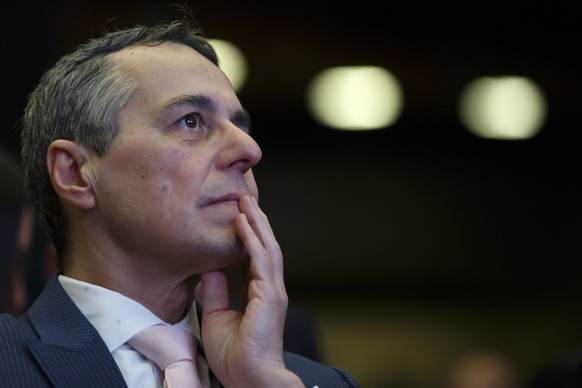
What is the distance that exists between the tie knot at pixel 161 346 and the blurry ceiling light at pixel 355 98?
3.35m

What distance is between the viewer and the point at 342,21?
208 inches

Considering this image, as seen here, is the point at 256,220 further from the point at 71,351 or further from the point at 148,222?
the point at 71,351

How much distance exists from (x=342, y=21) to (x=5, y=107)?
185 cm

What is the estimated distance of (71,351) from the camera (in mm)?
2340

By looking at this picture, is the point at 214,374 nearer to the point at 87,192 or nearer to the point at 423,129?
the point at 87,192

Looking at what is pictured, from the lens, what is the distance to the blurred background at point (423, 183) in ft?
17.6

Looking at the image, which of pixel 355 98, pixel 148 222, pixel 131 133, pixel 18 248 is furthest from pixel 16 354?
pixel 355 98

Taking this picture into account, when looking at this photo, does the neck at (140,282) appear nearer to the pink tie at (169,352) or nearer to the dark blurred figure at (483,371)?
the pink tie at (169,352)

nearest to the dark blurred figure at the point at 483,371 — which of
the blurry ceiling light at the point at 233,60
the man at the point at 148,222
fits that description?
the blurry ceiling light at the point at 233,60

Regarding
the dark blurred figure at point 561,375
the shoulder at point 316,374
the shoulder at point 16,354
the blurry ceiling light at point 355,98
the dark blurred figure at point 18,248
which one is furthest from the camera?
the blurry ceiling light at point 355,98

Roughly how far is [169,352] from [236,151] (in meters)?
0.41

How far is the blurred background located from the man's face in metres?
2.61

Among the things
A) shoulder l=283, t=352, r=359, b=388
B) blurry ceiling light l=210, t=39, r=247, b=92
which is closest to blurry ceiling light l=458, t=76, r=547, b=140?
blurry ceiling light l=210, t=39, r=247, b=92

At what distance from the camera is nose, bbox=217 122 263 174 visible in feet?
8.20
